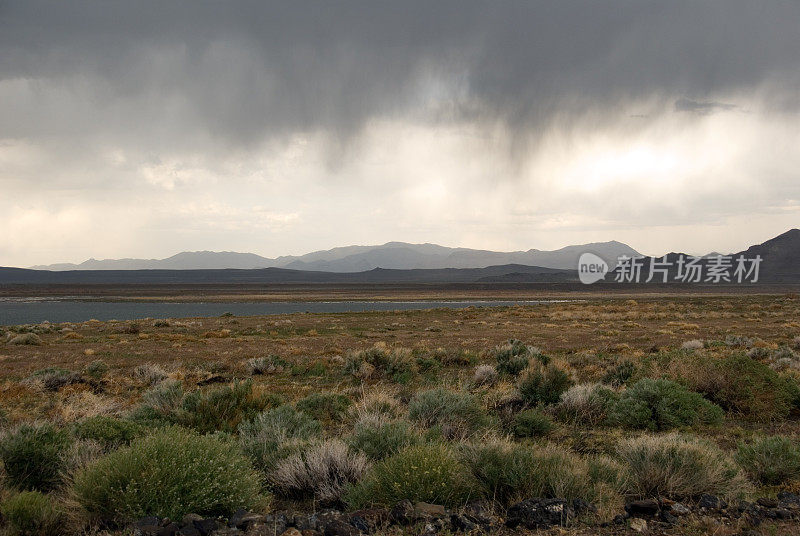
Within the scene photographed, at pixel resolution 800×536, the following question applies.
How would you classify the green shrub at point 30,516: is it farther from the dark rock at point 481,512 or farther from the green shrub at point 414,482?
the dark rock at point 481,512

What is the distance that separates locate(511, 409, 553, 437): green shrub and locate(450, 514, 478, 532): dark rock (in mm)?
3910

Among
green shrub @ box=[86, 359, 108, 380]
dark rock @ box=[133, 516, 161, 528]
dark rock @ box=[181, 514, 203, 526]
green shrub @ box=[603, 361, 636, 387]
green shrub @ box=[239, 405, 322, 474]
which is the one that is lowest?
green shrub @ box=[86, 359, 108, 380]

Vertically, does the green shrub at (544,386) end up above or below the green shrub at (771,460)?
below

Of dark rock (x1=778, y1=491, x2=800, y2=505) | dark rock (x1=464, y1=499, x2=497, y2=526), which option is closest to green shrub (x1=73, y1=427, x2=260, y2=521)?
dark rock (x1=464, y1=499, x2=497, y2=526)

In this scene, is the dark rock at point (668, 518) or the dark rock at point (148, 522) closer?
the dark rock at point (148, 522)

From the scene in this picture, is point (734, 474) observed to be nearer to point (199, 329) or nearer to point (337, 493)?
point (337, 493)

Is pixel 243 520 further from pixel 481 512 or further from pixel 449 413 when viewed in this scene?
pixel 449 413

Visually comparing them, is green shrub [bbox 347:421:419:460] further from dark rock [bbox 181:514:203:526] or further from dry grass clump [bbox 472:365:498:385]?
dry grass clump [bbox 472:365:498:385]

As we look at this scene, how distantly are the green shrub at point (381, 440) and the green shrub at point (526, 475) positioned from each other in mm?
1054

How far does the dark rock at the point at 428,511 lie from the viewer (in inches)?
171

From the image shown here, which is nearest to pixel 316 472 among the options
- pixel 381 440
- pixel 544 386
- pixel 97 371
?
pixel 381 440

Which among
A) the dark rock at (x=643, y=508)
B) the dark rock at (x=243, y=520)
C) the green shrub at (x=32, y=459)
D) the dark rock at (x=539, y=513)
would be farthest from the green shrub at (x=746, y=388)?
the green shrub at (x=32, y=459)

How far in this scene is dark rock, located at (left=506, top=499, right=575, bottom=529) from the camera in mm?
4316

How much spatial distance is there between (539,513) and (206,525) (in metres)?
3.11
